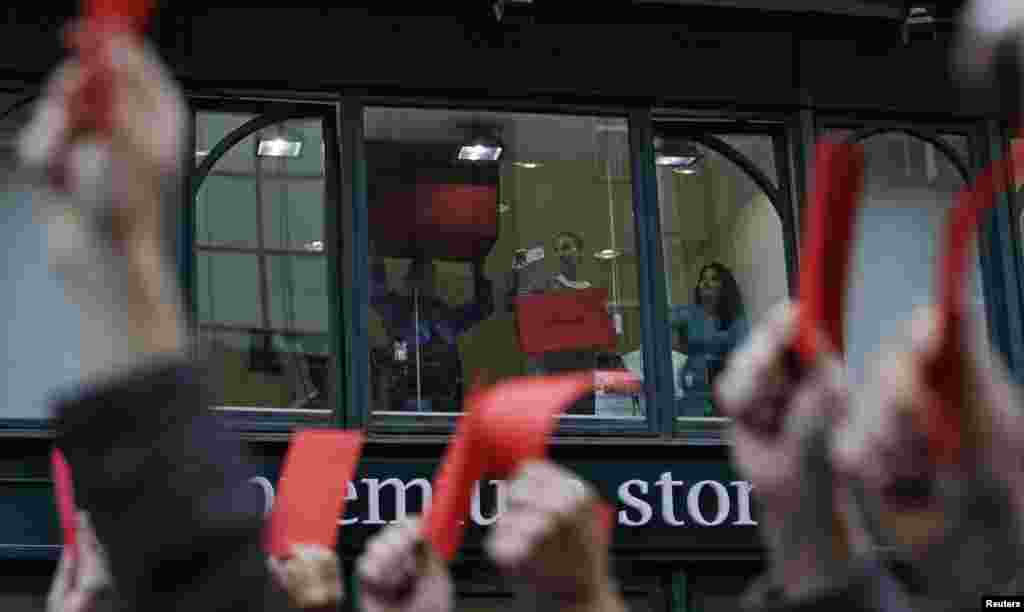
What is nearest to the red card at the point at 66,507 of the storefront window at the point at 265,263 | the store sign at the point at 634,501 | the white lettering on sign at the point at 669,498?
the store sign at the point at 634,501

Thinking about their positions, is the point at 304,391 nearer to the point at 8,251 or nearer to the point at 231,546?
the point at 8,251

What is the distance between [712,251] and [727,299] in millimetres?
319

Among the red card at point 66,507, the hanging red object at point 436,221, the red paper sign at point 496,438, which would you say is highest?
the hanging red object at point 436,221

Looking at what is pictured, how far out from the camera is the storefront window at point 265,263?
10906 millimetres

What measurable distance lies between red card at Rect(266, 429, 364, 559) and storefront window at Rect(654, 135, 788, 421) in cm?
696

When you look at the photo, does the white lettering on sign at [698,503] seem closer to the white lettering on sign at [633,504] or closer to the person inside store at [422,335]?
the white lettering on sign at [633,504]

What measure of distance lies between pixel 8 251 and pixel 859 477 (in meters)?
9.14

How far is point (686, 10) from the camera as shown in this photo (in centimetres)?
1191

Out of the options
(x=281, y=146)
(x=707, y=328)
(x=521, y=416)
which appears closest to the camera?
(x=521, y=416)

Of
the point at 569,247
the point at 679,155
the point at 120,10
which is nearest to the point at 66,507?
the point at 120,10

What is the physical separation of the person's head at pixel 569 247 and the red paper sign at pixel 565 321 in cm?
20

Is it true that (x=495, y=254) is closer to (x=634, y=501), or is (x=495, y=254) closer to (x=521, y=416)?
(x=634, y=501)

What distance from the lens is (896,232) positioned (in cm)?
1215

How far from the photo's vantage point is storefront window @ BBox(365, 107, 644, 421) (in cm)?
1126
